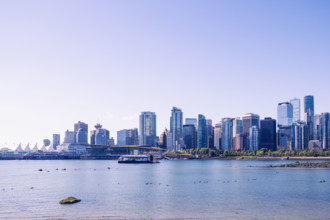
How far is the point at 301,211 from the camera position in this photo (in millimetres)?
64312

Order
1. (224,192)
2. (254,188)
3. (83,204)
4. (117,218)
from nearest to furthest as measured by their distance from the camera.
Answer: (117,218)
(83,204)
(224,192)
(254,188)

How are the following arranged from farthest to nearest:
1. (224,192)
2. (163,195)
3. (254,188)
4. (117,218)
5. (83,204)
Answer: (254,188) → (224,192) → (163,195) → (83,204) → (117,218)

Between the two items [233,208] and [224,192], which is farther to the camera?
[224,192]

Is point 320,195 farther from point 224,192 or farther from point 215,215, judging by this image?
point 215,215

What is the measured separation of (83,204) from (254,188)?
48098mm

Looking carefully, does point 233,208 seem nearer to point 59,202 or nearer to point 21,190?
point 59,202

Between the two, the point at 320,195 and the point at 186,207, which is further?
the point at 320,195

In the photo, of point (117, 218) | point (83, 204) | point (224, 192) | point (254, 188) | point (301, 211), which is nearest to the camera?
point (117, 218)

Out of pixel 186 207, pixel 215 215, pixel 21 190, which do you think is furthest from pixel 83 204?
pixel 21 190

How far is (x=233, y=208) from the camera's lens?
66812 millimetres

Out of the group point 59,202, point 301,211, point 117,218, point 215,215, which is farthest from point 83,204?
point 301,211

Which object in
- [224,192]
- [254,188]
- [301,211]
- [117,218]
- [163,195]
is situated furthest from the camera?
[254,188]

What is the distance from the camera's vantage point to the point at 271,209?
217ft

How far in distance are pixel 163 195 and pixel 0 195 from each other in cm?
3776
